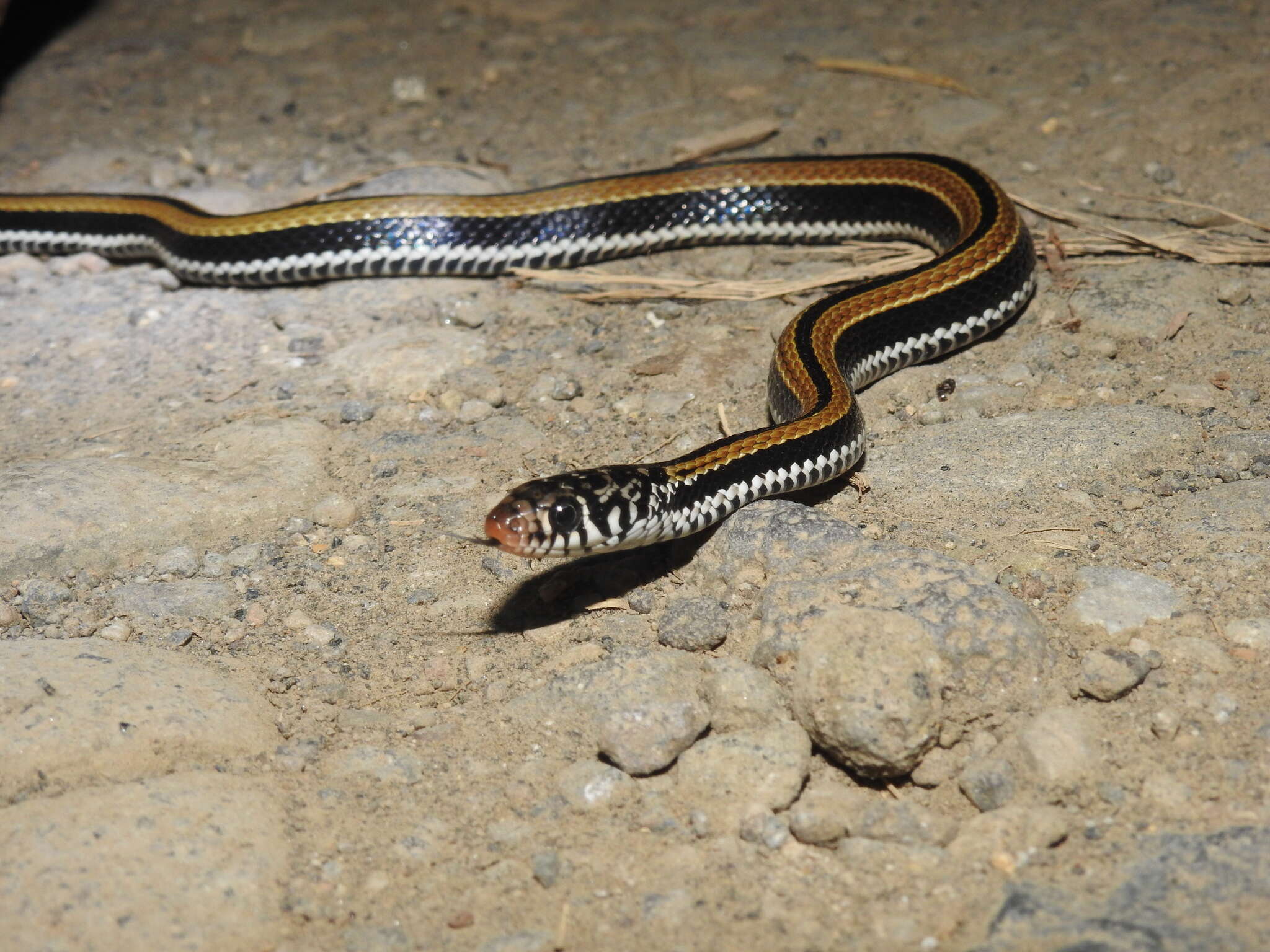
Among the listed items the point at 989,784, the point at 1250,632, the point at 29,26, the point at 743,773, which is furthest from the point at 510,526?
the point at 29,26

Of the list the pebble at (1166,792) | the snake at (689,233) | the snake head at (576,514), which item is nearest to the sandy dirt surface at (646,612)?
the pebble at (1166,792)

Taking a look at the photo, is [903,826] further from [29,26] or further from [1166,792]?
[29,26]

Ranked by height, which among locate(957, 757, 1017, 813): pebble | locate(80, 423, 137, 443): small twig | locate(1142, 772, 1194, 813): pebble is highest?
locate(1142, 772, 1194, 813): pebble

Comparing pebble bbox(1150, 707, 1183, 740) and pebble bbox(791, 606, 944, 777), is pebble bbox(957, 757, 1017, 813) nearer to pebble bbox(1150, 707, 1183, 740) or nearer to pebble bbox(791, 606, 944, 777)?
pebble bbox(791, 606, 944, 777)

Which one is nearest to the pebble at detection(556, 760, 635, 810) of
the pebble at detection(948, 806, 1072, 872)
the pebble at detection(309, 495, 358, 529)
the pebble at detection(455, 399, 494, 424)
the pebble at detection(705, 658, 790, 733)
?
the pebble at detection(705, 658, 790, 733)

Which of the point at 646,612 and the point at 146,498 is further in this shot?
the point at 146,498

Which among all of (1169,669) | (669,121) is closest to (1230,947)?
(1169,669)
